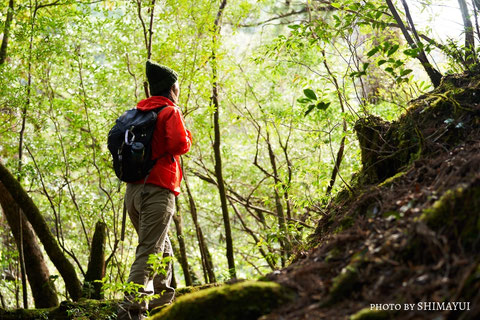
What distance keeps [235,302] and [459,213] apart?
130 centimetres

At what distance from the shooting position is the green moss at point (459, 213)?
2.14 m

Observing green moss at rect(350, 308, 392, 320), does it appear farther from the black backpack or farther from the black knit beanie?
the black knit beanie

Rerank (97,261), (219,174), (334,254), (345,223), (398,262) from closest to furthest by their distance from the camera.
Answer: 1. (398,262)
2. (334,254)
3. (345,223)
4. (97,261)
5. (219,174)

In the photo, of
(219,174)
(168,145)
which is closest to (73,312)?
(168,145)

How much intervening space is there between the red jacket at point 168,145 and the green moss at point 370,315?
248cm

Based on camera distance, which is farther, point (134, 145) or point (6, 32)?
point (6, 32)

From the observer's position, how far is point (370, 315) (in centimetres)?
→ 190

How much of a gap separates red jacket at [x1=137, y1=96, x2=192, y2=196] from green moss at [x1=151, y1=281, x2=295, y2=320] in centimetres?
176

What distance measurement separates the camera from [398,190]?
303 cm

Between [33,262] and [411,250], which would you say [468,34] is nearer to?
[411,250]

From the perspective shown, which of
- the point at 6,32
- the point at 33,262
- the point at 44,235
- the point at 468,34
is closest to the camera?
the point at 468,34

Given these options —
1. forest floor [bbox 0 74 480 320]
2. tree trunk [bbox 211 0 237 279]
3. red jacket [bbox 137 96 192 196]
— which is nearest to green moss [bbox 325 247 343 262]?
forest floor [bbox 0 74 480 320]

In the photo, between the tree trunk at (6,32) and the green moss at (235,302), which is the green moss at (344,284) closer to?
the green moss at (235,302)

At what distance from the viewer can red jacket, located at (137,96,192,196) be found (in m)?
4.02
